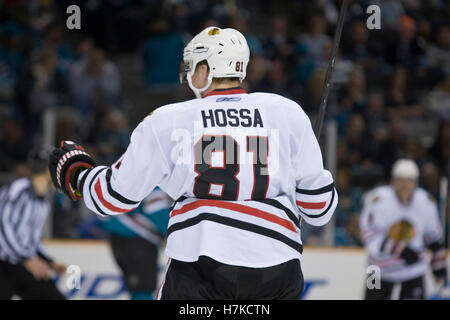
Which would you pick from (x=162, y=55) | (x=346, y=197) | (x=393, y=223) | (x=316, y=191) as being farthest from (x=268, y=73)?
(x=316, y=191)

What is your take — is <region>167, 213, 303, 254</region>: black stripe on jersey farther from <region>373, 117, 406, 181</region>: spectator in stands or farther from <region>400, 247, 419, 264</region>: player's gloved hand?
<region>373, 117, 406, 181</region>: spectator in stands

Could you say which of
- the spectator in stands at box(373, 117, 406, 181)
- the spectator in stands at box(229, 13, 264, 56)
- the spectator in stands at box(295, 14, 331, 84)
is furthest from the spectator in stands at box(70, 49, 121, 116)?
the spectator in stands at box(373, 117, 406, 181)

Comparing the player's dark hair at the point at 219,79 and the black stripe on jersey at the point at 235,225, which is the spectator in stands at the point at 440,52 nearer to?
the player's dark hair at the point at 219,79

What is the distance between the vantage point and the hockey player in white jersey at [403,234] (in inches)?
233

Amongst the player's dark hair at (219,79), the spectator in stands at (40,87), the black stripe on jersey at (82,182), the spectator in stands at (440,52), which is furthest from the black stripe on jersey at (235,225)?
the spectator in stands at (440,52)

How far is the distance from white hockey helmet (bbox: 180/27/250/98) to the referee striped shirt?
8.86ft

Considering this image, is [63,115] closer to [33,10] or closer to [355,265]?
[33,10]

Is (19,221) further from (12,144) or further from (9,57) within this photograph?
(9,57)

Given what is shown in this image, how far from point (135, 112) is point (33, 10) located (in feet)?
5.26

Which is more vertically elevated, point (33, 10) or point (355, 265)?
point (33, 10)

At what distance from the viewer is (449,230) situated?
6.35 meters

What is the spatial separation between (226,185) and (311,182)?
0.30 metres

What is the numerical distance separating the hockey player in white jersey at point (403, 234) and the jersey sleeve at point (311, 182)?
10.3 feet
